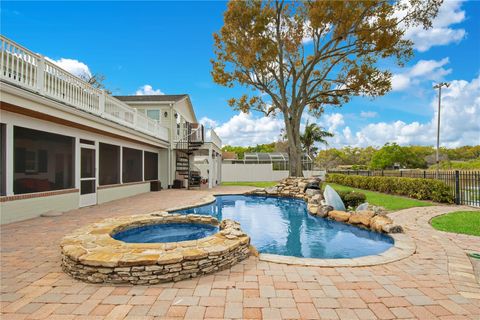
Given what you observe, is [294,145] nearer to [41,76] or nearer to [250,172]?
[250,172]

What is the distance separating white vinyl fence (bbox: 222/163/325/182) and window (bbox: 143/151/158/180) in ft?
31.4

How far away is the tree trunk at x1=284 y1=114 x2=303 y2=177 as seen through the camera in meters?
16.0

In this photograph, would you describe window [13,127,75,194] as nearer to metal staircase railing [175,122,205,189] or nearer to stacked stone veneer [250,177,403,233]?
metal staircase railing [175,122,205,189]

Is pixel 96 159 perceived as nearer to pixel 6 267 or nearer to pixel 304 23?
pixel 6 267

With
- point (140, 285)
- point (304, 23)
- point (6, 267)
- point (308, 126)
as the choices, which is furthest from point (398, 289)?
point (308, 126)

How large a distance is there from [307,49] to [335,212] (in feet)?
41.5

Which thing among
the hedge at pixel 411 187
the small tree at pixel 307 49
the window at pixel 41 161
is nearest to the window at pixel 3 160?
the window at pixel 41 161

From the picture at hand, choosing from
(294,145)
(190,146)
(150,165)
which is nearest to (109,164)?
(150,165)

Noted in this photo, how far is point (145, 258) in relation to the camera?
3148 mm

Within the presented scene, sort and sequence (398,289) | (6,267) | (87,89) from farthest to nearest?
(87,89) → (6,267) → (398,289)

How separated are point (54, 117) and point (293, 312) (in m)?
7.87

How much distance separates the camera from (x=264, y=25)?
1484cm

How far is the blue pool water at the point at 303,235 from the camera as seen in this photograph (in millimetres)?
5031

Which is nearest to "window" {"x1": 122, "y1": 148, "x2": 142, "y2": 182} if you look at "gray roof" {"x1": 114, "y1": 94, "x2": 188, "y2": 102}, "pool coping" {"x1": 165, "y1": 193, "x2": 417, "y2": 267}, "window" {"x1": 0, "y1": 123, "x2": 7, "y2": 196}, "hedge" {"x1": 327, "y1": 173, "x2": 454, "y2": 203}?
"gray roof" {"x1": 114, "y1": 94, "x2": 188, "y2": 102}
